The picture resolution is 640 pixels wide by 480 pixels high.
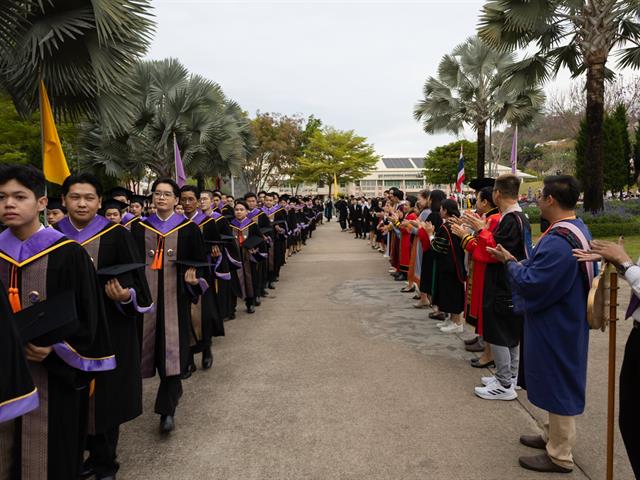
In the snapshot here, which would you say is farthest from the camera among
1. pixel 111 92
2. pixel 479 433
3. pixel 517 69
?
pixel 517 69

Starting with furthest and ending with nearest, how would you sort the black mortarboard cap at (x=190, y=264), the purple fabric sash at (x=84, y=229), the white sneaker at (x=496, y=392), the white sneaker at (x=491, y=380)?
the white sneaker at (x=491, y=380) → the white sneaker at (x=496, y=392) → the black mortarboard cap at (x=190, y=264) → the purple fabric sash at (x=84, y=229)

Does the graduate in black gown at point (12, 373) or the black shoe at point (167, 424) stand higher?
the graduate in black gown at point (12, 373)

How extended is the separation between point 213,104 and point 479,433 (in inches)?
590

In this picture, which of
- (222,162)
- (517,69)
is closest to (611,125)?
(517,69)

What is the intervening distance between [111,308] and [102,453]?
0.92 metres

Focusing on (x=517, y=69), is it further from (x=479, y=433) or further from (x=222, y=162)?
(x=479, y=433)

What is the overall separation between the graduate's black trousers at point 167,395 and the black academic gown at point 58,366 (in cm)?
114

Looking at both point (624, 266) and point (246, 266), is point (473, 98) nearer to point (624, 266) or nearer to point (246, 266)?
point (246, 266)

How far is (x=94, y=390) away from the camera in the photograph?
315 centimetres

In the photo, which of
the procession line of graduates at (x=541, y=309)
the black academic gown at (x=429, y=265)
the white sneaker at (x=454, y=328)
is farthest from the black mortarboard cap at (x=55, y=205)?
the white sneaker at (x=454, y=328)

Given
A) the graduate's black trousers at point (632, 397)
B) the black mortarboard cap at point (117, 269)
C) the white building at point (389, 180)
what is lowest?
the graduate's black trousers at point (632, 397)

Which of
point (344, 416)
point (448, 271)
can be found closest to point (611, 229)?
point (448, 271)

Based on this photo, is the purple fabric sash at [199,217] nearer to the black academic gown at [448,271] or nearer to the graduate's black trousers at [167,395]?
the graduate's black trousers at [167,395]

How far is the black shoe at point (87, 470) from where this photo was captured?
3219mm
